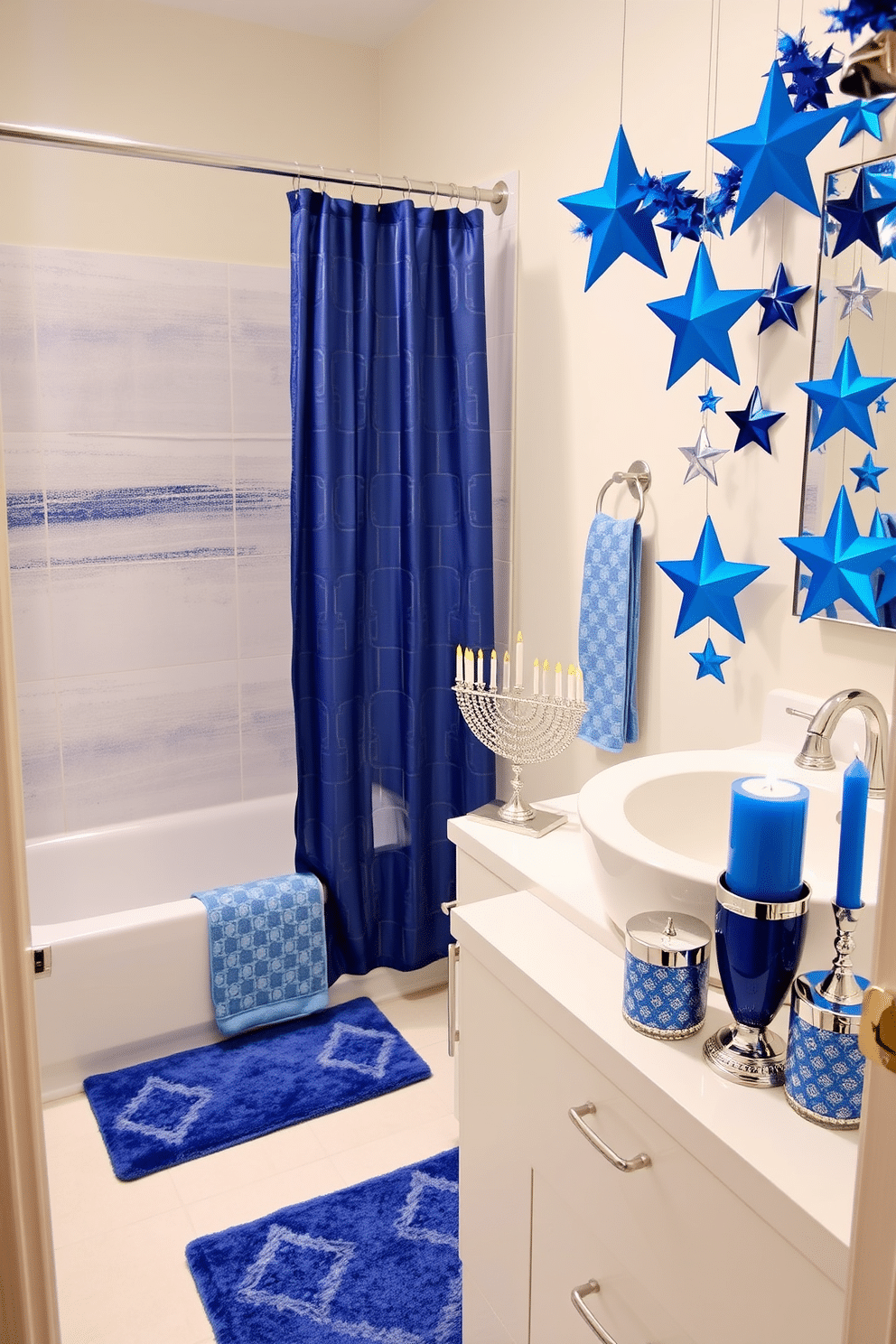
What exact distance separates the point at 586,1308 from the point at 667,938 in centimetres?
47

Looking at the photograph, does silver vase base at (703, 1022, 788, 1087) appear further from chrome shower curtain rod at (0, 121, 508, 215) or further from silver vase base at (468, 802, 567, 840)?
chrome shower curtain rod at (0, 121, 508, 215)

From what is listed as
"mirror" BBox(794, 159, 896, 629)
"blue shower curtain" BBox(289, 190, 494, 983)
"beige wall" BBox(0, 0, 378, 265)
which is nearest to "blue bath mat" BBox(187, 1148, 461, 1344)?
"blue shower curtain" BBox(289, 190, 494, 983)

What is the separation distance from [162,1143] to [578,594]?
1476 millimetres

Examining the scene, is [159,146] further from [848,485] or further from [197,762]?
[197,762]

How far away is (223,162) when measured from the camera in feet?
7.10

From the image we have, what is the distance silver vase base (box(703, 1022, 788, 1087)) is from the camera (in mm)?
1031

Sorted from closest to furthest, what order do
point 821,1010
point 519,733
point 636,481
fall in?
point 821,1010 → point 519,733 → point 636,481

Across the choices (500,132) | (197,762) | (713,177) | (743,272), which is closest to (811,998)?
(743,272)

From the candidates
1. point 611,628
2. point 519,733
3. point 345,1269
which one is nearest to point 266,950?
point 345,1269

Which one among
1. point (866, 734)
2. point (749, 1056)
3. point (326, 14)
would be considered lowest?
point (749, 1056)

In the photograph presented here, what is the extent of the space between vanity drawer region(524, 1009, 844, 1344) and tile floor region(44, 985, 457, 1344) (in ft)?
2.95

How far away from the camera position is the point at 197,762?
3148 mm

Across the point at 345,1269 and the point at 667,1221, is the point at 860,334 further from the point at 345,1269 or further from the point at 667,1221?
the point at 345,1269

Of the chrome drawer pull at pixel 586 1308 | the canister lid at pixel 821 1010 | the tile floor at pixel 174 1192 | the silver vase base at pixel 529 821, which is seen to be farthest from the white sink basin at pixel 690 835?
the tile floor at pixel 174 1192
